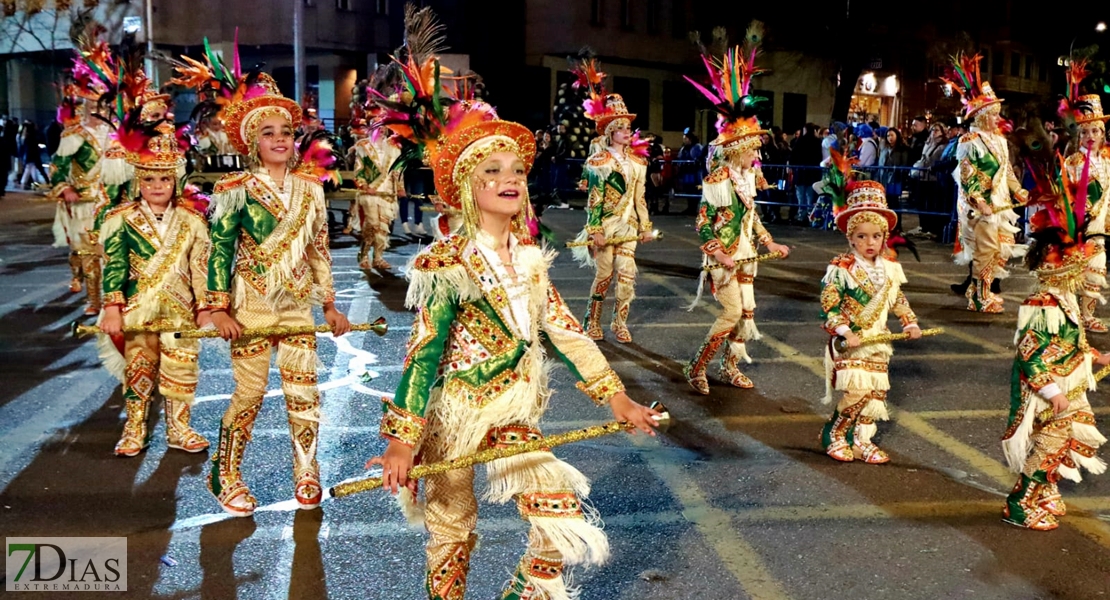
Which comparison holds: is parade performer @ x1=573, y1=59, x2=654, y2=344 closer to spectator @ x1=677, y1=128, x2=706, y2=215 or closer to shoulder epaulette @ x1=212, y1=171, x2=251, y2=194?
shoulder epaulette @ x1=212, y1=171, x2=251, y2=194

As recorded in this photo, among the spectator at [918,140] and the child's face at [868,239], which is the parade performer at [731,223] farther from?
the spectator at [918,140]

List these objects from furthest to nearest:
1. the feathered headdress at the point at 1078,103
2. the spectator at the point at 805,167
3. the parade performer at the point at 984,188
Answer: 1. the spectator at the point at 805,167
2. the parade performer at the point at 984,188
3. the feathered headdress at the point at 1078,103

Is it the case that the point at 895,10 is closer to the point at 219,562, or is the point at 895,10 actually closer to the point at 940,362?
the point at 940,362

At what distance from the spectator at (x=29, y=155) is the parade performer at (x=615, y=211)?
75.9ft

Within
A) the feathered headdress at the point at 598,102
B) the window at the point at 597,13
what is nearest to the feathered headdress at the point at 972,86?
the feathered headdress at the point at 598,102

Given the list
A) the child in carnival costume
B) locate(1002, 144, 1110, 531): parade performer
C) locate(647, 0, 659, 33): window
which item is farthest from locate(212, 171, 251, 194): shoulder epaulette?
locate(647, 0, 659, 33): window

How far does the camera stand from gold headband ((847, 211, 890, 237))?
5723 millimetres

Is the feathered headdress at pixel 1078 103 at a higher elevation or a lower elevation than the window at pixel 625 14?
lower

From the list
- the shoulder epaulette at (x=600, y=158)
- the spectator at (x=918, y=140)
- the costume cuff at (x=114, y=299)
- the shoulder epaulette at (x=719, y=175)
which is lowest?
the costume cuff at (x=114, y=299)

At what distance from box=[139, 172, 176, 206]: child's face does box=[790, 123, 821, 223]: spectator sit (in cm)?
1565

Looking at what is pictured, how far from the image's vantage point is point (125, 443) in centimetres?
596

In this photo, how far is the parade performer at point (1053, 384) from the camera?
15.8 feet

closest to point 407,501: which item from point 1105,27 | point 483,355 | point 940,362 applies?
point 483,355

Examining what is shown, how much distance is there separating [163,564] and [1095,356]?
4.69 metres
